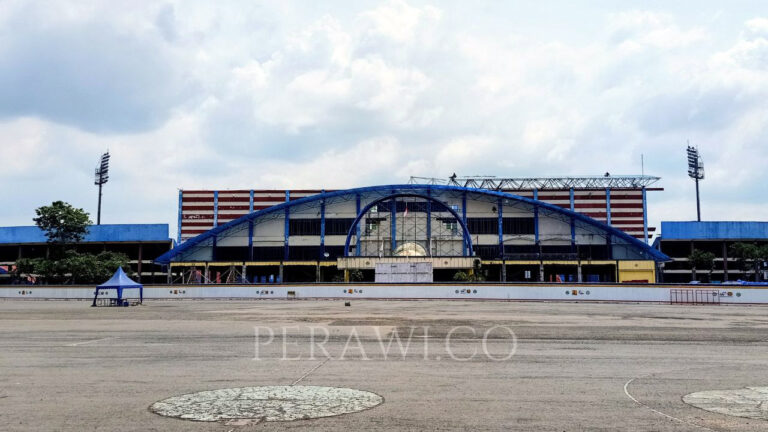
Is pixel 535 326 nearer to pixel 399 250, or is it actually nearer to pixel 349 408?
pixel 349 408

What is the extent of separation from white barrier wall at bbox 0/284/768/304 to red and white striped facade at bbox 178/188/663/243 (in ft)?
147

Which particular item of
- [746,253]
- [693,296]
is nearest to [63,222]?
[693,296]

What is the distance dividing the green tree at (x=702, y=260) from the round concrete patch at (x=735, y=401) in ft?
309

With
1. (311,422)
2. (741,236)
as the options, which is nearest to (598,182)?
(741,236)

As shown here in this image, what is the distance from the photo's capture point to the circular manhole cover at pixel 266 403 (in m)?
8.38

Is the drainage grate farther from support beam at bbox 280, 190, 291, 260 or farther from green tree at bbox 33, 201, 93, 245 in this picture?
green tree at bbox 33, 201, 93, 245

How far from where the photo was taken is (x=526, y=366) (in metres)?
13.0

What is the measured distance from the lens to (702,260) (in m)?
94.1

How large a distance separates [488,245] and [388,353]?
267ft

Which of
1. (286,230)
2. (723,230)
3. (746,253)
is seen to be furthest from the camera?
(723,230)

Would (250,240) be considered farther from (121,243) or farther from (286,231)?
(121,243)

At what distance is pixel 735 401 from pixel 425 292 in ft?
146

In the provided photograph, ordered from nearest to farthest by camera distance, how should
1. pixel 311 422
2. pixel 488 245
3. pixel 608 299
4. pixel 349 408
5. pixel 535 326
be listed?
pixel 311 422 → pixel 349 408 → pixel 535 326 → pixel 608 299 → pixel 488 245

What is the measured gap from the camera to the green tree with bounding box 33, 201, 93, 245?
86.5 m
